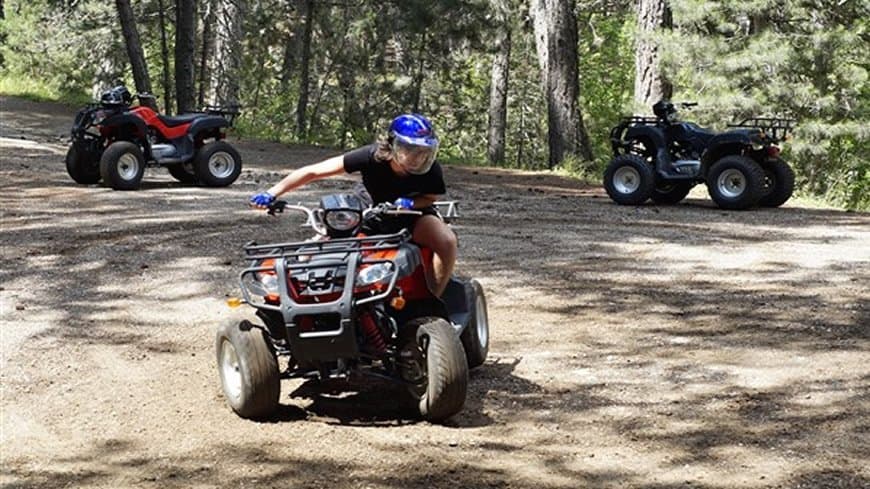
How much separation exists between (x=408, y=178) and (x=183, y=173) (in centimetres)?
916

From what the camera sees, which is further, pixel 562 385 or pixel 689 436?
pixel 562 385

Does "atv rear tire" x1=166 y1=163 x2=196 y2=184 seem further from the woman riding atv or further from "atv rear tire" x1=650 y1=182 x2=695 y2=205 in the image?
the woman riding atv

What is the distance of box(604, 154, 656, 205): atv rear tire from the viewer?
46.2 ft

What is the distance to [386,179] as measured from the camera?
648 cm

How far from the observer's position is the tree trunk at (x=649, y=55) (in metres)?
19.5

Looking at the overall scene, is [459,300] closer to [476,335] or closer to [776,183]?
[476,335]

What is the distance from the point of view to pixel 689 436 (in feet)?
18.8

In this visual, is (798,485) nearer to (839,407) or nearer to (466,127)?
(839,407)

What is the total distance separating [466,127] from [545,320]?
3236 centimetres

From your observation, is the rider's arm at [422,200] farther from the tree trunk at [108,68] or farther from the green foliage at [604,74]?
the green foliage at [604,74]

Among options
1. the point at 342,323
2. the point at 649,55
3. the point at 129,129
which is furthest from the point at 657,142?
the point at 342,323

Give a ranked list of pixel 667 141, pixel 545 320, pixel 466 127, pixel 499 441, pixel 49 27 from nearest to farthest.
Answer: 1. pixel 499 441
2. pixel 545 320
3. pixel 667 141
4. pixel 49 27
5. pixel 466 127

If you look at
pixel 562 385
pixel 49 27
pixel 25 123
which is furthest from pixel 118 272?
pixel 49 27

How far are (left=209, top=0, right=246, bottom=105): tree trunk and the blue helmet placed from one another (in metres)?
24.2
